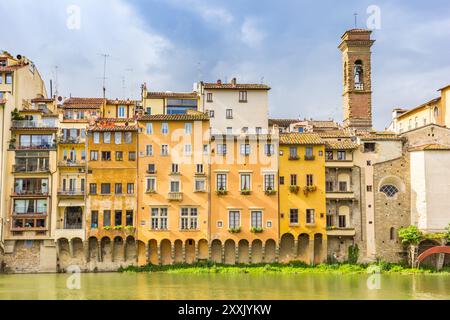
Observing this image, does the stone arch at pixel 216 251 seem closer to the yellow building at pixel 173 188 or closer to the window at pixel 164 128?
the yellow building at pixel 173 188

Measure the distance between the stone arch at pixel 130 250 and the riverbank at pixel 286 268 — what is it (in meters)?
1.02

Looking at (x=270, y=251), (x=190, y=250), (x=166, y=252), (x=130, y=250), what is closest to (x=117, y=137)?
(x=130, y=250)

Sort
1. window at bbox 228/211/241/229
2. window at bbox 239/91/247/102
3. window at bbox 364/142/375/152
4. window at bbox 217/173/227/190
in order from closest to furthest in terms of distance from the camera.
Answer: window at bbox 228/211/241/229
window at bbox 217/173/227/190
window at bbox 364/142/375/152
window at bbox 239/91/247/102

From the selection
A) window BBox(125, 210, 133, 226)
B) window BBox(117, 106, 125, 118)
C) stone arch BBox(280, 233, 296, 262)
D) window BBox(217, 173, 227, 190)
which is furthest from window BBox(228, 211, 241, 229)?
window BBox(117, 106, 125, 118)

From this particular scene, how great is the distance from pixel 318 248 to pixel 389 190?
306 inches

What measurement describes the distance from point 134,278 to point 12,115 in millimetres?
18702

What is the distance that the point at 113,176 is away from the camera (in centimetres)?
5234

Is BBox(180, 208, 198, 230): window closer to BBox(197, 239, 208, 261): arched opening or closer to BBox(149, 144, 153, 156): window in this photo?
BBox(197, 239, 208, 261): arched opening

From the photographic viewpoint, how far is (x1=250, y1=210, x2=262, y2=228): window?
51.8m

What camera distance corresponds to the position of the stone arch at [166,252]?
5200cm

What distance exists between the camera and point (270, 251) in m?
52.6

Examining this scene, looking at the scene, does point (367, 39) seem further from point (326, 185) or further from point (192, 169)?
A: point (192, 169)
